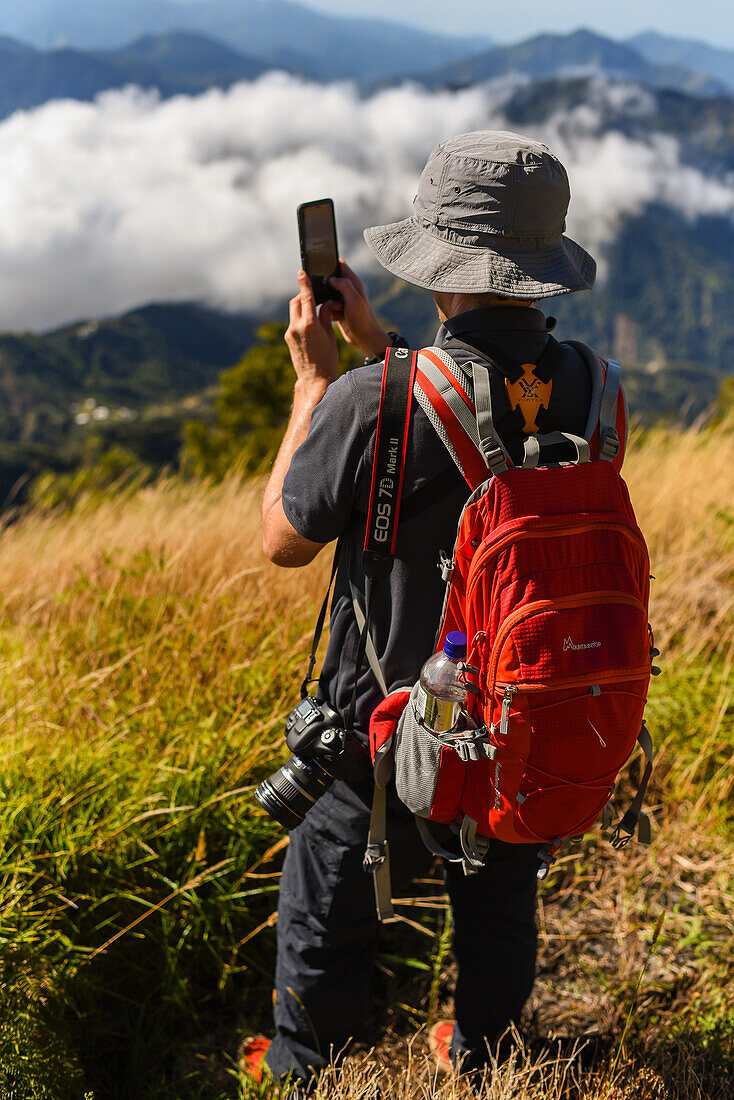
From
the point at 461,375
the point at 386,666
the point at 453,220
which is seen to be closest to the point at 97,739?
the point at 386,666

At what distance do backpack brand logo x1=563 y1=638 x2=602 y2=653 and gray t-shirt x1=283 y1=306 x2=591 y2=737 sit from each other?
302 millimetres

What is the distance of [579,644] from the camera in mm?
1358

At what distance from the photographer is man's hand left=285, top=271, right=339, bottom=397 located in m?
1.69

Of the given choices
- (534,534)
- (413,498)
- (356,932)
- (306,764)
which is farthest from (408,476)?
(356,932)

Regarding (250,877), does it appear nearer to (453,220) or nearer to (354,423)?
(354,423)

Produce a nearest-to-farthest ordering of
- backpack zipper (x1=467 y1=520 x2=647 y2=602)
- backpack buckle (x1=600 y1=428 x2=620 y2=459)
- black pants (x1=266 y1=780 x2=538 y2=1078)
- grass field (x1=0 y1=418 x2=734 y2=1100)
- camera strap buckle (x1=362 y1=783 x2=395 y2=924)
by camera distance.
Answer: backpack zipper (x1=467 y1=520 x2=647 y2=602) < backpack buckle (x1=600 y1=428 x2=620 y2=459) < camera strap buckle (x1=362 y1=783 x2=395 y2=924) < black pants (x1=266 y1=780 x2=538 y2=1078) < grass field (x1=0 y1=418 x2=734 y2=1100)

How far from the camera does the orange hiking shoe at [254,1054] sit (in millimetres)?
1991

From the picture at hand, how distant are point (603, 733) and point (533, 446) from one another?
572 millimetres

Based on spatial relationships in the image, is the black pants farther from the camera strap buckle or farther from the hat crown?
the hat crown

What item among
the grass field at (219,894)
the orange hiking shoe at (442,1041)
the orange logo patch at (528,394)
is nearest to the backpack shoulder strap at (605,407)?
the orange logo patch at (528,394)

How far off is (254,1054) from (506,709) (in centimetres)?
148

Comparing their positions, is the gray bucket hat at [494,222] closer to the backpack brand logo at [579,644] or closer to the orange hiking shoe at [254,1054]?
the backpack brand logo at [579,644]

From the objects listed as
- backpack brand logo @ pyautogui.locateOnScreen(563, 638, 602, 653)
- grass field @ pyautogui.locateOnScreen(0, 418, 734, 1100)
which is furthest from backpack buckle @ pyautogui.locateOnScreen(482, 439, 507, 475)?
grass field @ pyautogui.locateOnScreen(0, 418, 734, 1100)

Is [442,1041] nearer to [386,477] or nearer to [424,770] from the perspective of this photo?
[424,770]
